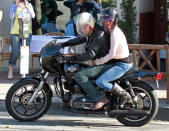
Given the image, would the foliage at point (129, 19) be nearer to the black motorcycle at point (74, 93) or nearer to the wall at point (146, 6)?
the wall at point (146, 6)

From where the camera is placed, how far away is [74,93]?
20.8 ft

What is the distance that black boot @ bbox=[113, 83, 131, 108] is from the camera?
243 inches

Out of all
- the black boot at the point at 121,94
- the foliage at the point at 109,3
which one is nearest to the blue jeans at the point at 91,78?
the black boot at the point at 121,94

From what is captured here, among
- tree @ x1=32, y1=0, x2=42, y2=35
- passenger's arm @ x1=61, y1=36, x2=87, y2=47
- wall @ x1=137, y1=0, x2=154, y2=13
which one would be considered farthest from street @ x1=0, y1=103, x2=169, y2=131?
wall @ x1=137, y1=0, x2=154, y2=13

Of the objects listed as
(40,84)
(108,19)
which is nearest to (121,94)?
(108,19)

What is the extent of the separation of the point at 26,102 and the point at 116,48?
57.9 inches

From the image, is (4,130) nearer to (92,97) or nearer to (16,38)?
(92,97)

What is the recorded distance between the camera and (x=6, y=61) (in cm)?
1111

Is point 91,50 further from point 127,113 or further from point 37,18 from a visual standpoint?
point 37,18

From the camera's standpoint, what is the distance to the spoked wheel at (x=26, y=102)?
6.42 m

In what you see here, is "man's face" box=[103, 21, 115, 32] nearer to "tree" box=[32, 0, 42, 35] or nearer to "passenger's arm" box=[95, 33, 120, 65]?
"passenger's arm" box=[95, 33, 120, 65]

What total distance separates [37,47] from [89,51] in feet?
12.2

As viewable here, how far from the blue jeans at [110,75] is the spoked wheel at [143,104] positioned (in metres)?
0.27

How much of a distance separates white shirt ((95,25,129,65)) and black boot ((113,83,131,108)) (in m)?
0.38
